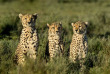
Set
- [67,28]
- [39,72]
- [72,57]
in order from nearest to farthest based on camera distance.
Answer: [39,72] → [72,57] → [67,28]

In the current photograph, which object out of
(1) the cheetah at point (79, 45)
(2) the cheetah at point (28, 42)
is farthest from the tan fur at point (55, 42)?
(2) the cheetah at point (28, 42)

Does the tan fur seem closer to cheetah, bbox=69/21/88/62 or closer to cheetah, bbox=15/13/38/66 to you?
cheetah, bbox=69/21/88/62

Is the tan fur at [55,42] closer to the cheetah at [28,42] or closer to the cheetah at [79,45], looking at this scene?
the cheetah at [79,45]

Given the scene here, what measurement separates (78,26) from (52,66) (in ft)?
3.51

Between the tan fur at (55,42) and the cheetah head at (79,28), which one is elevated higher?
the cheetah head at (79,28)

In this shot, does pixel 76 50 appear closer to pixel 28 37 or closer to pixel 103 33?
pixel 28 37

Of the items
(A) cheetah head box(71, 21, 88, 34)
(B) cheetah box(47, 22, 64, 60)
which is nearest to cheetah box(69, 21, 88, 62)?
(A) cheetah head box(71, 21, 88, 34)

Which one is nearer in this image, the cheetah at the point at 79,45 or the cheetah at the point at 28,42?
the cheetah at the point at 28,42

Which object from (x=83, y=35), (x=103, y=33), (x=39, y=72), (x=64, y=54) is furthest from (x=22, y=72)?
(x=103, y=33)

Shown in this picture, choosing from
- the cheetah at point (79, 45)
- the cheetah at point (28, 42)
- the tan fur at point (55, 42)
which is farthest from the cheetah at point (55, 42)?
the cheetah at point (28, 42)

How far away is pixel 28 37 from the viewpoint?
3910mm

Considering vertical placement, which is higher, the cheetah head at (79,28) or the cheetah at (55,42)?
the cheetah head at (79,28)

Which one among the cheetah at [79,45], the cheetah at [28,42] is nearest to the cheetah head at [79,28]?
the cheetah at [79,45]

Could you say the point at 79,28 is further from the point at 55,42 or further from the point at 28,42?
the point at 28,42
